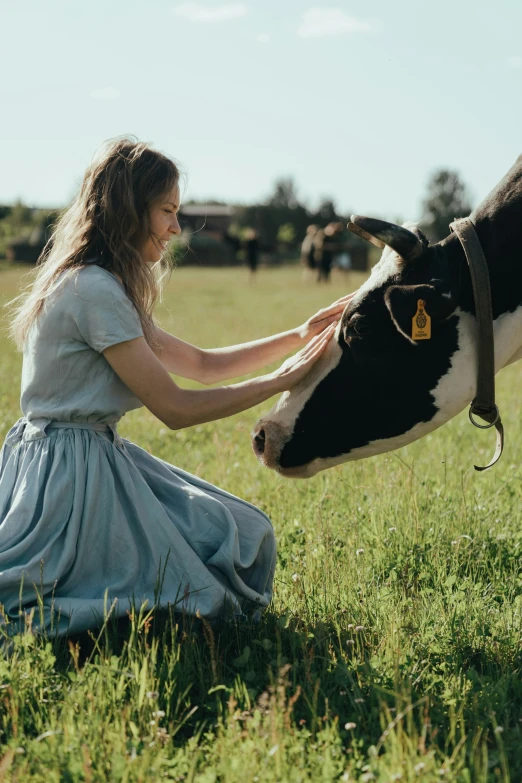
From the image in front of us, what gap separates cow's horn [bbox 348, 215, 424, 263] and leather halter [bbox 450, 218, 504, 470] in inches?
7.8

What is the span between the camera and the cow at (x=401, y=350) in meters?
3.38

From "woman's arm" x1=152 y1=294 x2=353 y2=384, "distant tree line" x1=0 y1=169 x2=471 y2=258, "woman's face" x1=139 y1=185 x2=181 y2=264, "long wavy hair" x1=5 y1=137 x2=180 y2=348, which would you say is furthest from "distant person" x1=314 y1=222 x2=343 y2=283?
"long wavy hair" x1=5 y1=137 x2=180 y2=348

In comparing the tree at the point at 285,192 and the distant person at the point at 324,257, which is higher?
the tree at the point at 285,192

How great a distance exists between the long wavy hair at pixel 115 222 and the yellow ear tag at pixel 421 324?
1072mm

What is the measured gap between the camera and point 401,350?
11.6 ft

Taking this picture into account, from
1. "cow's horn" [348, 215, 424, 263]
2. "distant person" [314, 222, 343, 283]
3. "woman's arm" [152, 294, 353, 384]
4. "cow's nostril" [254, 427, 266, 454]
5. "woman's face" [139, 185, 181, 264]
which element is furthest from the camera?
"distant person" [314, 222, 343, 283]

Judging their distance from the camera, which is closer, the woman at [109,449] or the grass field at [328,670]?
the grass field at [328,670]

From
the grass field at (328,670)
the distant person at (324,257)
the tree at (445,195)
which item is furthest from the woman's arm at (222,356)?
the tree at (445,195)

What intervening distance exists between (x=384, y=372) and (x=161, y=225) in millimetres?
1088

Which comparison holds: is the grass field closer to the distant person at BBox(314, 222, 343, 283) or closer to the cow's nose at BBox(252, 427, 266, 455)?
the cow's nose at BBox(252, 427, 266, 455)

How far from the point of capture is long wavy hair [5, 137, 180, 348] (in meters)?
Result: 3.44

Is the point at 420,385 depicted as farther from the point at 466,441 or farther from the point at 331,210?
the point at 331,210

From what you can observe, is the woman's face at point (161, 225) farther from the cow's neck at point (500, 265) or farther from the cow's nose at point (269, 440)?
the cow's neck at point (500, 265)

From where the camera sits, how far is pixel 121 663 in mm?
2910
